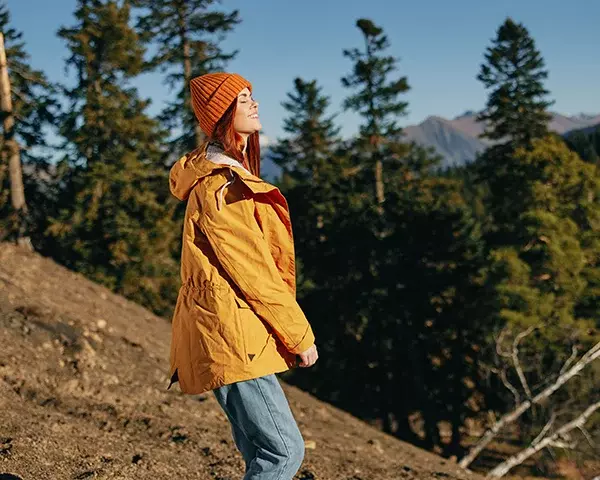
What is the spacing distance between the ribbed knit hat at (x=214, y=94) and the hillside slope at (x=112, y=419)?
2844 mm

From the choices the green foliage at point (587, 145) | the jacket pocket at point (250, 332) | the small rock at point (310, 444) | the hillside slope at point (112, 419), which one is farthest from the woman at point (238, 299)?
the green foliage at point (587, 145)

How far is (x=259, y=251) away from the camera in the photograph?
2.58 metres

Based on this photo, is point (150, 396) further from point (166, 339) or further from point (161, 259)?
point (161, 259)

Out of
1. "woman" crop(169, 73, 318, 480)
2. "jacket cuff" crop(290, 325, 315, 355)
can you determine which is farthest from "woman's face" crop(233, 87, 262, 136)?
"jacket cuff" crop(290, 325, 315, 355)

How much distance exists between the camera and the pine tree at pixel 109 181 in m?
20.8

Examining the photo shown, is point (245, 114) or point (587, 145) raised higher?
point (587, 145)

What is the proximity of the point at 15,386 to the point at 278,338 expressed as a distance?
4.57 metres

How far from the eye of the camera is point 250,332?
2539mm

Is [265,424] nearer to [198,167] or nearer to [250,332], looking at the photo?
[250,332]

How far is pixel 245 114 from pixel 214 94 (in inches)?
6.4

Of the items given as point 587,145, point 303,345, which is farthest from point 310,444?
point 587,145

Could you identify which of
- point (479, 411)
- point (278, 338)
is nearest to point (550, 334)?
point (479, 411)

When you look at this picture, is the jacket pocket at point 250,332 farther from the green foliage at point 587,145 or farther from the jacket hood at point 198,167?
the green foliage at point 587,145

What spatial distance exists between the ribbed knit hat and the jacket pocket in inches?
31.7
